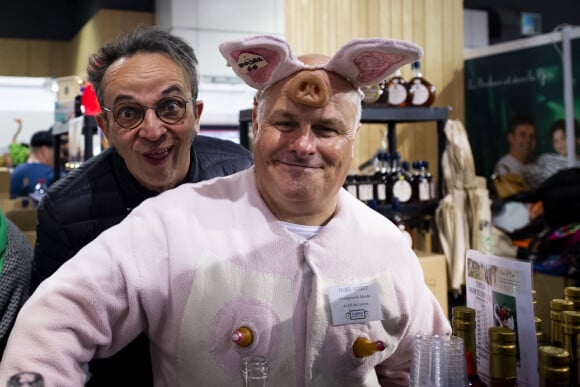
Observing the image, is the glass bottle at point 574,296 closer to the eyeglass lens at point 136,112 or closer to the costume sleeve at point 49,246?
the eyeglass lens at point 136,112

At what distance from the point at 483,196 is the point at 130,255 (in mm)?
3326

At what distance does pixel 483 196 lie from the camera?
14.2 ft

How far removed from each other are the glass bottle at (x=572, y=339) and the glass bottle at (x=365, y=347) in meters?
0.37

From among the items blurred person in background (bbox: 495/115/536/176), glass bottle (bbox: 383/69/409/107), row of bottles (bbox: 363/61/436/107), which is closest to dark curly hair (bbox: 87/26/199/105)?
row of bottles (bbox: 363/61/436/107)

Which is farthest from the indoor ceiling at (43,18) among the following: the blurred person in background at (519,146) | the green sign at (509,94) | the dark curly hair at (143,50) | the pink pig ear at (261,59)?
the pink pig ear at (261,59)

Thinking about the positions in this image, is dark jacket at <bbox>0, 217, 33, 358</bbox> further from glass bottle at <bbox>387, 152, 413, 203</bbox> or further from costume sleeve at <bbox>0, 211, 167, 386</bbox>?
glass bottle at <bbox>387, 152, 413, 203</bbox>

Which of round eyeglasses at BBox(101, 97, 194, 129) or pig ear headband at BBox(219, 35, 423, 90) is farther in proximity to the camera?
round eyeglasses at BBox(101, 97, 194, 129)

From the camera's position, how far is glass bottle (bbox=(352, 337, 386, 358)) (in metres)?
1.40

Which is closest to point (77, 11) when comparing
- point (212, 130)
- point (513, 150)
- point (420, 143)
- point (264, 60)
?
point (212, 130)

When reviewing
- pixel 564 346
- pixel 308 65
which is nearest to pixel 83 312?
pixel 308 65

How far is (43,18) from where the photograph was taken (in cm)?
935

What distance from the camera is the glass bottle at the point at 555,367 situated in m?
1.04

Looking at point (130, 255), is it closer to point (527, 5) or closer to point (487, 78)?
point (487, 78)

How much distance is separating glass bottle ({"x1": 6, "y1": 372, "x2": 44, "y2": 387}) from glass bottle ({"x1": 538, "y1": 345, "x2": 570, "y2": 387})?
0.79m
